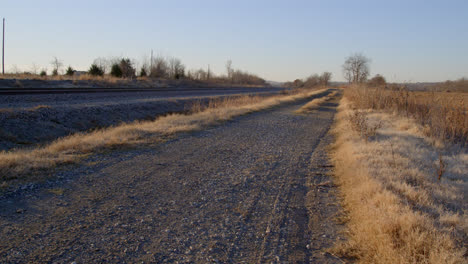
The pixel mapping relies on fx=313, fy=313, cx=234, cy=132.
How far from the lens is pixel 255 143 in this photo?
31.1 feet

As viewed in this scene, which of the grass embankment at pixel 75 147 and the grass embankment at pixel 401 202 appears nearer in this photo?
the grass embankment at pixel 401 202

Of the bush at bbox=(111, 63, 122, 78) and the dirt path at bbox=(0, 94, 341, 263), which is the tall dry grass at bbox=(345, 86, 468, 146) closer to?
the dirt path at bbox=(0, 94, 341, 263)

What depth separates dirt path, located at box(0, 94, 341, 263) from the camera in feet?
10.9

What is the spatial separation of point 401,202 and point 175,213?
10.5 feet

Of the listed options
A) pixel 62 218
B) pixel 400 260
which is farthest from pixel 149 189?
pixel 400 260

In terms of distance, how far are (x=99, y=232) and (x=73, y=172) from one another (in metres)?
2.60

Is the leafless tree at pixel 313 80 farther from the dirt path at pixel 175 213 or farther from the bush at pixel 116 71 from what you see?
the dirt path at pixel 175 213

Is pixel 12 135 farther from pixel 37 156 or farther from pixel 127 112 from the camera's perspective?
pixel 127 112

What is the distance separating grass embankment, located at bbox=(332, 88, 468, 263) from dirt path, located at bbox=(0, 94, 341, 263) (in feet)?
1.32

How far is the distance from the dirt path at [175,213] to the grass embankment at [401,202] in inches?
15.8

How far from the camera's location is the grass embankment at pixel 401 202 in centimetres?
322

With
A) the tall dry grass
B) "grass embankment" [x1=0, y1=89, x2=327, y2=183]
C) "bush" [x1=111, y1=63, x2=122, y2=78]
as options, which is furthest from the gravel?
"bush" [x1=111, y1=63, x2=122, y2=78]

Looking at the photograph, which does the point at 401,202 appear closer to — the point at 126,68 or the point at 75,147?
the point at 75,147

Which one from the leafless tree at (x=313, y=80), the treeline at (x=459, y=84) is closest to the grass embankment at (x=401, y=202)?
the treeline at (x=459, y=84)
